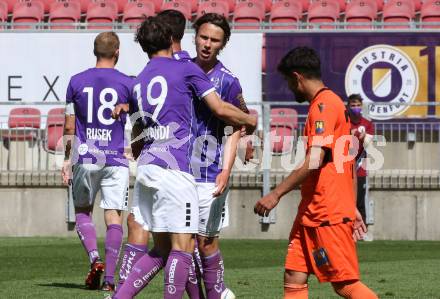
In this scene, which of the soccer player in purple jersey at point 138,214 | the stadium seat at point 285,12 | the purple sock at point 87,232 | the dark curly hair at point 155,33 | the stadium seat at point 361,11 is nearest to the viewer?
the dark curly hair at point 155,33

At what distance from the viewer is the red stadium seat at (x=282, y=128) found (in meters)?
17.5

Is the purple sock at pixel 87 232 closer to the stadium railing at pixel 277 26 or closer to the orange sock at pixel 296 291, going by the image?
the orange sock at pixel 296 291

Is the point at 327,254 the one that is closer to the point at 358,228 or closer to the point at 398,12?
the point at 358,228

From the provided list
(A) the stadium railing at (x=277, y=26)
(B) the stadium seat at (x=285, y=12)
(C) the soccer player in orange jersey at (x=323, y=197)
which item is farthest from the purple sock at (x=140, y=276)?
(B) the stadium seat at (x=285, y=12)

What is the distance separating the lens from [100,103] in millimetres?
10203

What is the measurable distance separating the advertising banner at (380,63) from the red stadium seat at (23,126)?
4008 millimetres

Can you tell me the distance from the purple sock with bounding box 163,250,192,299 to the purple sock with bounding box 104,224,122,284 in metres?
2.95

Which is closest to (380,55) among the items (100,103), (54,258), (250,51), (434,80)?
(434,80)

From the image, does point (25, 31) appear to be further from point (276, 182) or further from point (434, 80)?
point (434, 80)

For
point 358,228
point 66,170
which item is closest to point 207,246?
point 358,228

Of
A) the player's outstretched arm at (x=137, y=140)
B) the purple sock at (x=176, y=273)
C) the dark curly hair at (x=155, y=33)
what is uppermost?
the dark curly hair at (x=155, y=33)

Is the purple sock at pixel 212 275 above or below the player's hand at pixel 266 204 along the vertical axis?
below

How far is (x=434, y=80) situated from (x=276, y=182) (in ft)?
10.3

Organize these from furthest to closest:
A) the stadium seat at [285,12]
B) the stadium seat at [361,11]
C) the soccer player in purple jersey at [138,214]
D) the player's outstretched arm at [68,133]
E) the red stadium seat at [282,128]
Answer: the stadium seat at [285,12], the stadium seat at [361,11], the red stadium seat at [282,128], the player's outstretched arm at [68,133], the soccer player in purple jersey at [138,214]
